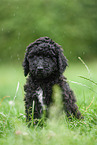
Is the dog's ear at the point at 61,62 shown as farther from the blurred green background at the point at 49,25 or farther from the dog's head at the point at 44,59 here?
the blurred green background at the point at 49,25

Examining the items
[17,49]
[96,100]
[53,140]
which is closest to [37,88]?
[53,140]

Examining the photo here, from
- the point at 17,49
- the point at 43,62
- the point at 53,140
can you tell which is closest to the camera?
the point at 53,140

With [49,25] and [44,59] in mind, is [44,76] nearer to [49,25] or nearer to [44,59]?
[44,59]

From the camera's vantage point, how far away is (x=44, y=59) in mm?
3791

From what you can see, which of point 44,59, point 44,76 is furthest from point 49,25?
point 44,76

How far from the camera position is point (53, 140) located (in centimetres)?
269

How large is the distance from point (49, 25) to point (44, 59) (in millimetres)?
13006

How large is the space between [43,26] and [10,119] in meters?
12.8

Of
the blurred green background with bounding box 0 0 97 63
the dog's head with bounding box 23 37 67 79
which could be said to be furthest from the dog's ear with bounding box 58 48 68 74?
the blurred green background with bounding box 0 0 97 63

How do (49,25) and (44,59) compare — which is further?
(49,25)

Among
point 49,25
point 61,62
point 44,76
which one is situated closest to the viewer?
point 44,76

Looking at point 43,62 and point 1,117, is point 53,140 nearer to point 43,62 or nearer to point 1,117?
point 43,62

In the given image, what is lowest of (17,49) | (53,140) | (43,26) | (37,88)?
(53,140)

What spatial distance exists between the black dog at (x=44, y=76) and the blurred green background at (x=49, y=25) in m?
12.3
